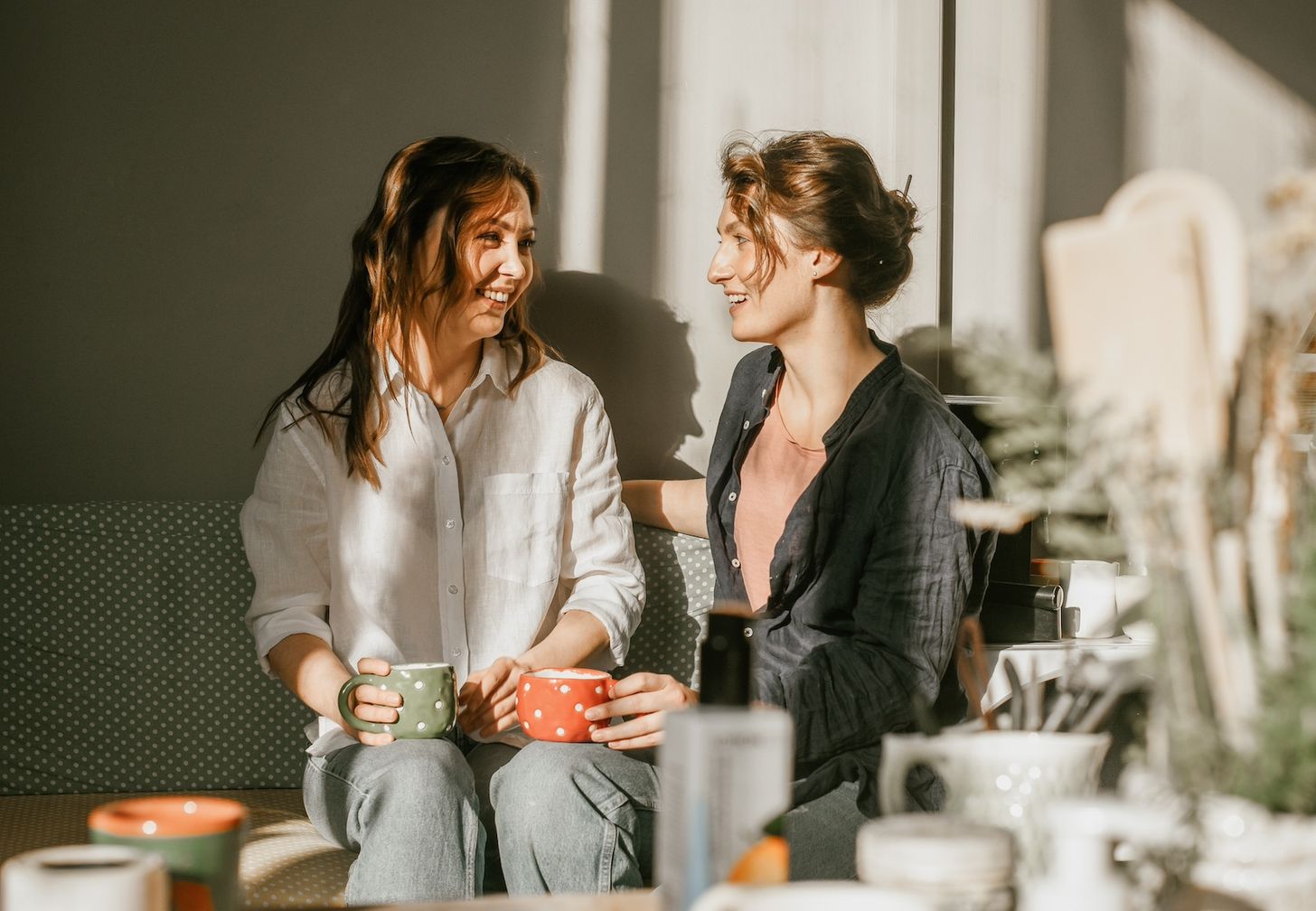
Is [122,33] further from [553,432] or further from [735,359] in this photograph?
[735,359]

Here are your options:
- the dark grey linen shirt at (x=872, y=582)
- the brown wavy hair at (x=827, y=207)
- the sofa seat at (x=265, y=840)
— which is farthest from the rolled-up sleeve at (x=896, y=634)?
the sofa seat at (x=265, y=840)

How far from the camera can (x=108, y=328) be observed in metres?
2.03

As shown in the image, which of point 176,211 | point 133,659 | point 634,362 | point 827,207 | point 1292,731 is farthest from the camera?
point 634,362

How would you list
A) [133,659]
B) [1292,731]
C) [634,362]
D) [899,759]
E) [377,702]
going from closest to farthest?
[1292,731] < [899,759] < [377,702] < [133,659] < [634,362]

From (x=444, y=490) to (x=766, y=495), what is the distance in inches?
17.8

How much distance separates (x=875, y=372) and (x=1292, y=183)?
106cm

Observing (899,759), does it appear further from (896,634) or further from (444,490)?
(444,490)

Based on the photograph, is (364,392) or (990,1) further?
(990,1)

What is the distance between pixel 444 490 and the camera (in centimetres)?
172

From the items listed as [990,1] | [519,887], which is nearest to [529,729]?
[519,887]

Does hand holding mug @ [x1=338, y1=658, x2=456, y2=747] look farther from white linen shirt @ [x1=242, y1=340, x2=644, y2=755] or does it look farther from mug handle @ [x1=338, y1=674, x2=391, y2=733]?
white linen shirt @ [x1=242, y1=340, x2=644, y2=755]

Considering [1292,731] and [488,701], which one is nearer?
[1292,731]

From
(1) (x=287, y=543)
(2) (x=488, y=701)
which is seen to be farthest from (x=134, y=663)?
(2) (x=488, y=701)

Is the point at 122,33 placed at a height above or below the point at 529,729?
above
